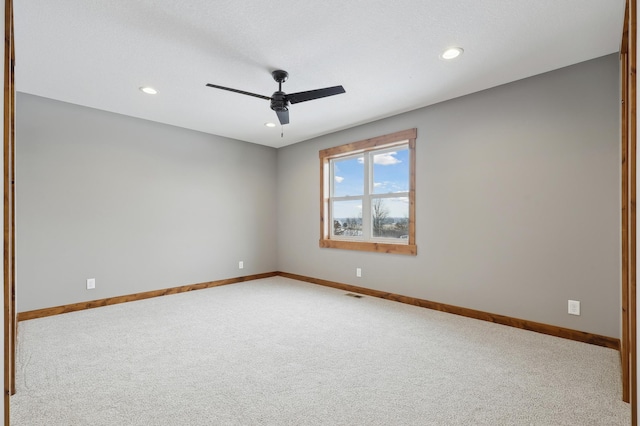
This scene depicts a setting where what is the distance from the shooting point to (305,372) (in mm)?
2320

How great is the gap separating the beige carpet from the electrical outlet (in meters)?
0.28

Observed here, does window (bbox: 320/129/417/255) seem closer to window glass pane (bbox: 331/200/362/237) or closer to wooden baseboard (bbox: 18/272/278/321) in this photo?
window glass pane (bbox: 331/200/362/237)

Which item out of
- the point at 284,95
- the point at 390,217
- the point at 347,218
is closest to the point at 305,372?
the point at 284,95

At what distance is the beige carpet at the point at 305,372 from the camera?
5.97 ft

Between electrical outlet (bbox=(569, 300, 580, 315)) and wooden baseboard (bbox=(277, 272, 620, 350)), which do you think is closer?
wooden baseboard (bbox=(277, 272, 620, 350))

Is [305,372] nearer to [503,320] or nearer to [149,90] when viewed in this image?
[503,320]

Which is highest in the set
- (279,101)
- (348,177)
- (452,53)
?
(452,53)

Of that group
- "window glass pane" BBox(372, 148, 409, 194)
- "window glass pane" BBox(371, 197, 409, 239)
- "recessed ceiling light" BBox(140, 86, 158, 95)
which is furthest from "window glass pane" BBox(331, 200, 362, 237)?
"recessed ceiling light" BBox(140, 86, 158, 95)

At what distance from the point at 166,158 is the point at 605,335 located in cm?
534

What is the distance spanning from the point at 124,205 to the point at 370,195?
11.0 ft

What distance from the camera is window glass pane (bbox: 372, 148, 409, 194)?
4.43 meters

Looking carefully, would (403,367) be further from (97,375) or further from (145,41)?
(145,41)

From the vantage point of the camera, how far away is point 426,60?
2857mm

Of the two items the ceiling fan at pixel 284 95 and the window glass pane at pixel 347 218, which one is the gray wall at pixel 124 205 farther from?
the ceiling fan at pixel 284 95
